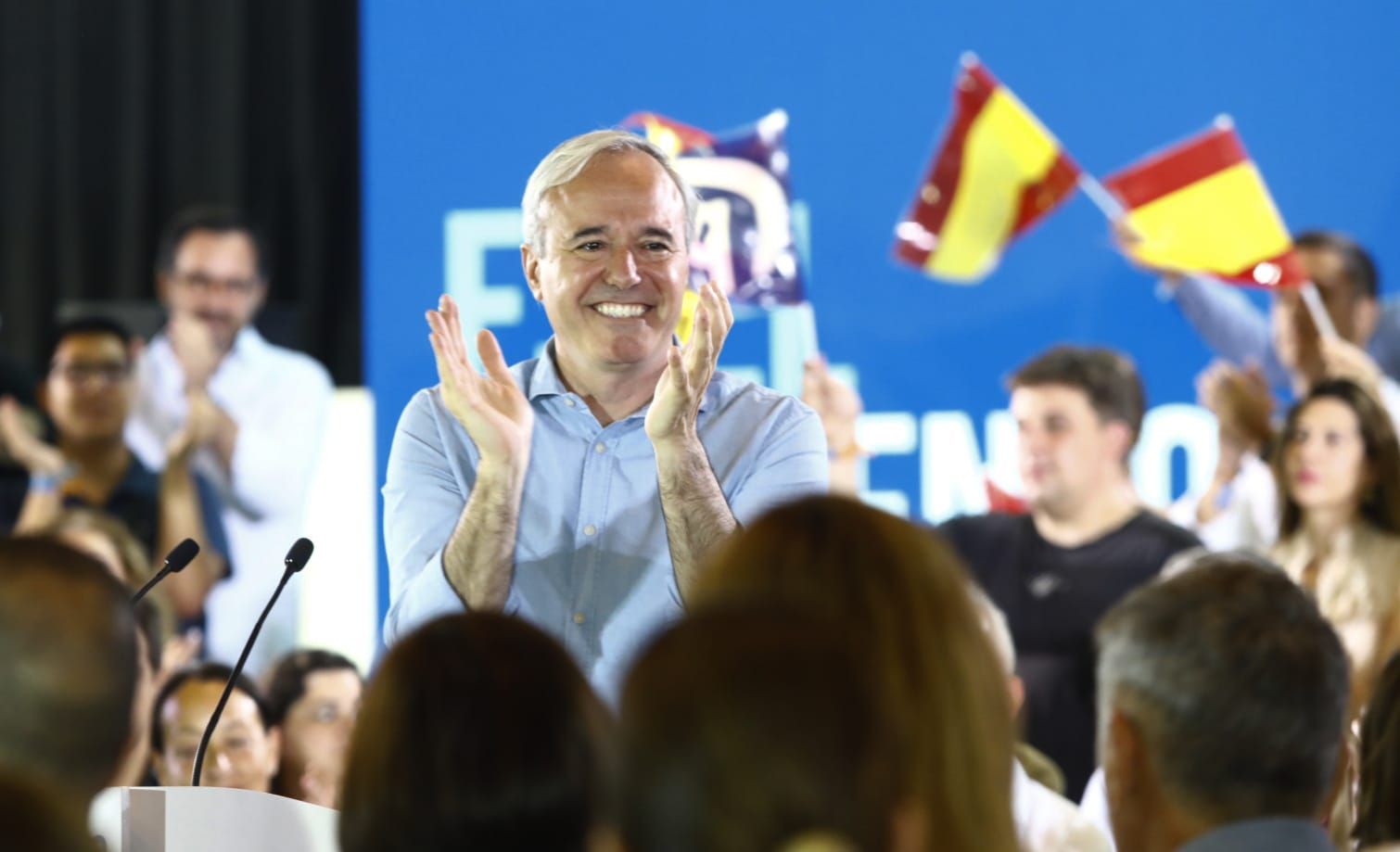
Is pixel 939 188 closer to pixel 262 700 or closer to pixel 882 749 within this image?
pixel 262 700

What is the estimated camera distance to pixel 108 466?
5766 mm

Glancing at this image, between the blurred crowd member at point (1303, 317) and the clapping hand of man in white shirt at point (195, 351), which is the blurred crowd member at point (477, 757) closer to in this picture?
the blurred crowd member at point (1303, 317)

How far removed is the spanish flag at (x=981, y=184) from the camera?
547 cm

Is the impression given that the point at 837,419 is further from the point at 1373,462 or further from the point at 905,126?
the point at 1373,462

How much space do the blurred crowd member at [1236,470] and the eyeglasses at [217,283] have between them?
9.13 ft

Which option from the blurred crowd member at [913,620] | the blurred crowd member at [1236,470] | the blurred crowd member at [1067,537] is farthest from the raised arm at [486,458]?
the blurred crowd member at [1236,470]

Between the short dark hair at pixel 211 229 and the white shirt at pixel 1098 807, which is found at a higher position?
the short dark hair at pixel 211 229

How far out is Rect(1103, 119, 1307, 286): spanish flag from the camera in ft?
17.2

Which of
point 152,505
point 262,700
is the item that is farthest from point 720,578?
point 152,505

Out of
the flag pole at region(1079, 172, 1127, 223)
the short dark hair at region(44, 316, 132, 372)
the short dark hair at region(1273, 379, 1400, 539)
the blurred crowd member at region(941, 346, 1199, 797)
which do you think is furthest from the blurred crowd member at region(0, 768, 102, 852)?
the short dark hair at region(44, 316, 132, 372)

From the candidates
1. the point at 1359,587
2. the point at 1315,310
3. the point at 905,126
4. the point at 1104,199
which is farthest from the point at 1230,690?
the point at 905,126

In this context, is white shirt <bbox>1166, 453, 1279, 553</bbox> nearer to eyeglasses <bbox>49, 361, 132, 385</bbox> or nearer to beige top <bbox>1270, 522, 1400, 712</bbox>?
beige top <bbox>1270, 522, 1400, 712</bbox>

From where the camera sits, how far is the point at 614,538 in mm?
2852

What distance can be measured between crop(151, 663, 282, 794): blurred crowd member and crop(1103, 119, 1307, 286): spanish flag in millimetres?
2779
